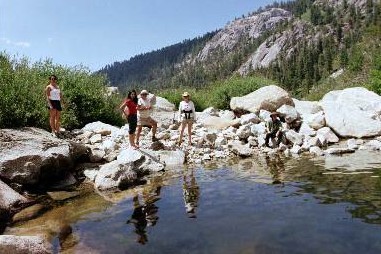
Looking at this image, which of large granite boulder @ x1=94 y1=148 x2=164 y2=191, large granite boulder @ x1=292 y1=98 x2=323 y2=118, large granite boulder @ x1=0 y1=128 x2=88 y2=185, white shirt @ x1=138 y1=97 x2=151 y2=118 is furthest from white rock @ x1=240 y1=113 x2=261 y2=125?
large granite boulder @ x1=0 y1=128 x2=88 y2=185

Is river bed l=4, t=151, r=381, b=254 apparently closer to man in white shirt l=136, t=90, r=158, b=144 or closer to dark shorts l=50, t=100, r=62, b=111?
man in white shirt l=136, t=90, r=158, b=144

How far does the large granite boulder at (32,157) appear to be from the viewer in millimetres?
11922

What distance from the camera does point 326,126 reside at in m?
19.7

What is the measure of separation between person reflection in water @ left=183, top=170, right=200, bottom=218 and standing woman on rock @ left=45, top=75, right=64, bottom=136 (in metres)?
6.13

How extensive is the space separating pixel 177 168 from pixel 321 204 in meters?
6.42

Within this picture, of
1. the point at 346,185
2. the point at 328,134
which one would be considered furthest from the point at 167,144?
the point at 346,185

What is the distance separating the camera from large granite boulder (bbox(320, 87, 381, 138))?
60.1 feet

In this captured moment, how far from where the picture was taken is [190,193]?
450 inches

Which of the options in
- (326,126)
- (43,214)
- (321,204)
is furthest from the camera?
(326,126)

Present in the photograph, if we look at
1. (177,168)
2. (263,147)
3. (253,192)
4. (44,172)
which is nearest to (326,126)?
(263,147)

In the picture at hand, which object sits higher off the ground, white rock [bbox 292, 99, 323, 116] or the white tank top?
the white tank top

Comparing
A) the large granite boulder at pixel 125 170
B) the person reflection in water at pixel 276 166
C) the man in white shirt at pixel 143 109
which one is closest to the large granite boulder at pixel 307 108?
the person reflection in water at pixel 276 166

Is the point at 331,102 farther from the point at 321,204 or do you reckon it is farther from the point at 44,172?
the point at 44,172

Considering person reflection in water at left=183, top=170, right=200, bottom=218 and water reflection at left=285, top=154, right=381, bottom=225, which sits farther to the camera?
person reflection in water at left=183, top=170, right=200, bottom=218
